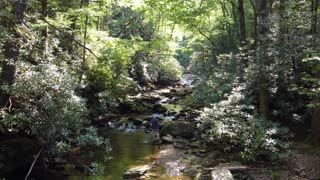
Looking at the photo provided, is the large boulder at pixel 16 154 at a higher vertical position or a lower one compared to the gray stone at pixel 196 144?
higher

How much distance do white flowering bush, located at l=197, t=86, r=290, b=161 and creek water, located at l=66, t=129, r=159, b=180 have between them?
2982 millimetres

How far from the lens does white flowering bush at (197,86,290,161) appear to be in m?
10.1

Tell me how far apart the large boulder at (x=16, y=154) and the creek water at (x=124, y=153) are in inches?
56.6

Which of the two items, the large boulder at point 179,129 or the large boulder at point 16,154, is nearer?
the large boulder at point 16,154

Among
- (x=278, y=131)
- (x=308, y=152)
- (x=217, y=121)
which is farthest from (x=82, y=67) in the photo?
Result: (x=308, y=152)

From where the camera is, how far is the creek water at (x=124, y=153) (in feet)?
35.3

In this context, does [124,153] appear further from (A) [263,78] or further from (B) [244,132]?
(A) [263,78]

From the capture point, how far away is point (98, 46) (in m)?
19.7

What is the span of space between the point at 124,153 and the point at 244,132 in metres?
5.49

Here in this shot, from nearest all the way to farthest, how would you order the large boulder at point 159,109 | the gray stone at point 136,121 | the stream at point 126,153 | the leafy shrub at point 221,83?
the stream at point 126,153 → the leafy shrub at point 221,83 → the gray stone at point 136,121 → the large boulder at point 159,109

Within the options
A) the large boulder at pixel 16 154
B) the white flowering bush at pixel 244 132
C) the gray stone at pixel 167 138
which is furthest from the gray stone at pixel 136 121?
the large boulder at pixel 16 154

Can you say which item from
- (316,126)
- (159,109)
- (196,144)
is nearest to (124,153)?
(196,144)

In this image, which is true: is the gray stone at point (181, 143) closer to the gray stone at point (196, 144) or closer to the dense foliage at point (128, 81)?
the gray stone at point (196, 144)

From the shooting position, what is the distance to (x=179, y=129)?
638 inches
